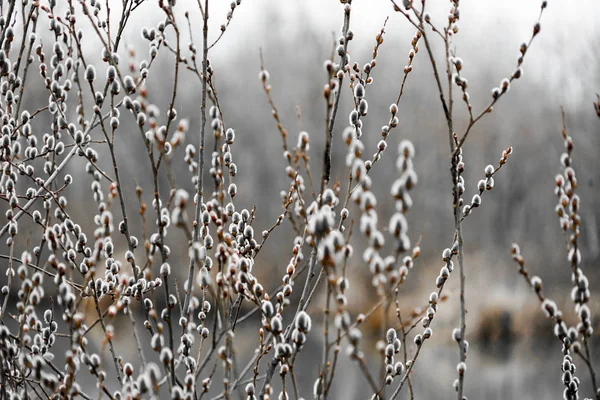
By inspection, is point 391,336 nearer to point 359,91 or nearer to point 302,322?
point 302,322

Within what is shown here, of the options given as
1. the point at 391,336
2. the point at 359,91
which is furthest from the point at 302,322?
the point at 359,91

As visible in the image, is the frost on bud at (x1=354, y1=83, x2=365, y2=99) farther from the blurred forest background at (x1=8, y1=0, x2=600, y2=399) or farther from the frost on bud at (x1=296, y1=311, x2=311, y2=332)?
the blurred forest background at (x1=8, y1=0, x2=600, y2=399)

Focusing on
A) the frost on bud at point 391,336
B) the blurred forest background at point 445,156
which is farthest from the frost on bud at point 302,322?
the blurred forest background at point 445,156

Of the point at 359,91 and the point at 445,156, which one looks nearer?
the point at 359,91

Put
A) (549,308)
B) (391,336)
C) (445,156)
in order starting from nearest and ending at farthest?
1. (549,308)
2. (391,336)
3. (445,156)

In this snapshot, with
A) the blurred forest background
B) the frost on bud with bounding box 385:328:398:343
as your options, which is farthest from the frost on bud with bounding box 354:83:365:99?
the blurred forest background

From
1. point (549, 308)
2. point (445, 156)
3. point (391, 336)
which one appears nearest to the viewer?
point (549, 308)

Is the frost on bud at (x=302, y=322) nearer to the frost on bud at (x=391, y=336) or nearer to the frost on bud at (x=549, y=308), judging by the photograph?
the frost on bud at (x=391, y=336)

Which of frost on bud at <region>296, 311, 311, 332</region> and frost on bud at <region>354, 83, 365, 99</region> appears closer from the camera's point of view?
frost on bud at <region>296, 311, 311, 332</region>

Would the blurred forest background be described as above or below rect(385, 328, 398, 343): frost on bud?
above

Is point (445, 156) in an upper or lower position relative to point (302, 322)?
upper

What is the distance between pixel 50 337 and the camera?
Result: 1.24 meters

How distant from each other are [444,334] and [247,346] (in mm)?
2434

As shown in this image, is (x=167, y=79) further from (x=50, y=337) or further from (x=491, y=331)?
(x=50, y=337)
